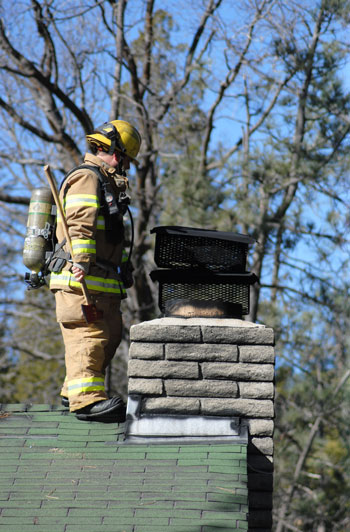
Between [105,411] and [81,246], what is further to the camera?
[81,246]

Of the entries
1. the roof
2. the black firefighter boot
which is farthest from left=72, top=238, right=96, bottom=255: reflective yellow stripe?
the roof

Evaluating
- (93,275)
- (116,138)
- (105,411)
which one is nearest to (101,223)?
(93,275)

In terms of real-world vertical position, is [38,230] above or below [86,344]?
above

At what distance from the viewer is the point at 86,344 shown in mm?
4742

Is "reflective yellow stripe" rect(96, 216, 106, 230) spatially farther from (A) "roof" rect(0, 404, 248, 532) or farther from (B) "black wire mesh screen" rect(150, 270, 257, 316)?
→ (A) "roof" rect(0, 404, 248, 532)

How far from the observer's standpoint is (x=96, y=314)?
15.7 ft

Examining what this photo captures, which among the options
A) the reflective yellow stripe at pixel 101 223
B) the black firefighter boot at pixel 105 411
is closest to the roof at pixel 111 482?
the black firefighter boot at pixel 105 411

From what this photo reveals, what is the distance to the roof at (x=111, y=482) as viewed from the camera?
A: 11.6 feet

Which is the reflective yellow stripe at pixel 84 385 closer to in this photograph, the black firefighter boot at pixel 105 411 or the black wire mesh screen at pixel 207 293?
the black firefighter boot at pixel 105 411

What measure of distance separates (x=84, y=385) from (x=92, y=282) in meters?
0.65

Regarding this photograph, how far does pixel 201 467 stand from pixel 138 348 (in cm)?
80

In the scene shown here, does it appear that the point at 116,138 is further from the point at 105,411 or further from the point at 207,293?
the point at 105,411

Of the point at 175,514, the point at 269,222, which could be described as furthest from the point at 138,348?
the point at 269,222

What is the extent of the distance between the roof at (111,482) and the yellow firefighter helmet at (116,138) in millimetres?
1837
